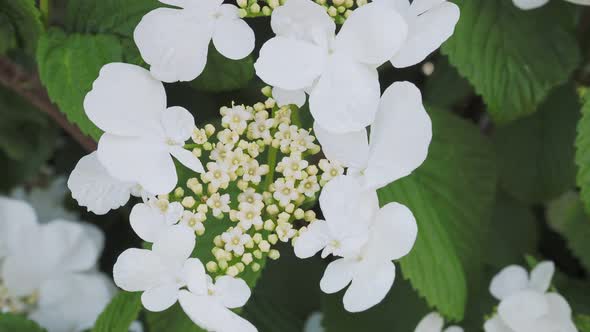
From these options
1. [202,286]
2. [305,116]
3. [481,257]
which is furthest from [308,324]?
[202,286]

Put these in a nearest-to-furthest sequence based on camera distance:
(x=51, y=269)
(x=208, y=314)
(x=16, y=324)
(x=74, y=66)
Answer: (x=208, y=314), (x=74, y=66), (x=16, y=324), (x=51, y=269)

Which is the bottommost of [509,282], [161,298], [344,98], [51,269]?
[51,269]

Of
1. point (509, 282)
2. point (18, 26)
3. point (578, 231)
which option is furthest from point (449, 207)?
point (18, 26)

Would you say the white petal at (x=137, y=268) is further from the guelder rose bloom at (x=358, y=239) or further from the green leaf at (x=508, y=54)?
the green leaf at (x=508, y=54)

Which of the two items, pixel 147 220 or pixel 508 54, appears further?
pixel 508 54

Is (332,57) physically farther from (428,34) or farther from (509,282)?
(509,282)

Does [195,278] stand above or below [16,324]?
above

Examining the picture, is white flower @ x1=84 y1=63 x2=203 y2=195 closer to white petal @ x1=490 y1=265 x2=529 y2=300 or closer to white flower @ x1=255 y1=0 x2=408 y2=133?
white flower @ x1=255 y1=0 x2=408 y2=133
